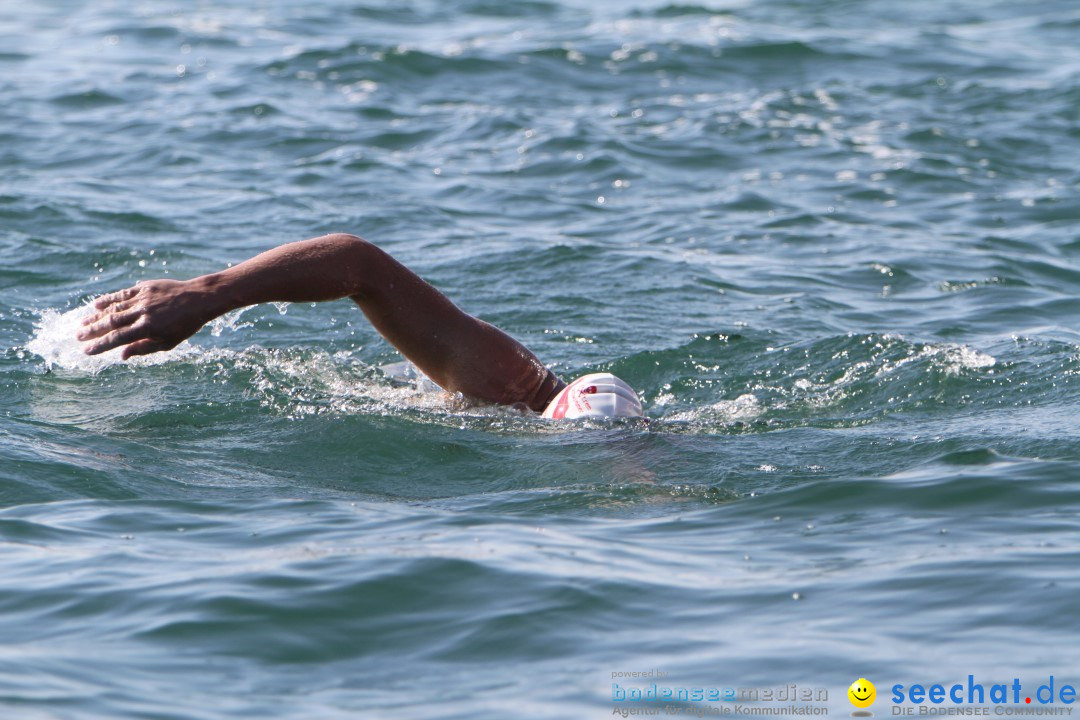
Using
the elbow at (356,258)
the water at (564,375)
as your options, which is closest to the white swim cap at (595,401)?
the water at (564,375)

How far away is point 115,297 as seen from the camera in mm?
5996

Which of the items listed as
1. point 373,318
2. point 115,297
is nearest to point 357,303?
point 373,318

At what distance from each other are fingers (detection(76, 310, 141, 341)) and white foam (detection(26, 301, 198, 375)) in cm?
137

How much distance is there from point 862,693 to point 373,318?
317cm

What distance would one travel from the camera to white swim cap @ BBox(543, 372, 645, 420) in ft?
22.8

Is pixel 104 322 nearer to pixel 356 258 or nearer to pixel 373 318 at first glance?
pixel 356 258

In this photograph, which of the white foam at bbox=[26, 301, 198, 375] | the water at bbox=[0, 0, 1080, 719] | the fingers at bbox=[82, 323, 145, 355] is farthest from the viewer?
the white foam at bbox=[26, 301, 198, 375]

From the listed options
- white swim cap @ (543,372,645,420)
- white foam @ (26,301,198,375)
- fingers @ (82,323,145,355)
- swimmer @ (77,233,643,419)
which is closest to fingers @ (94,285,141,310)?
swimmer @ (77,233,643,419)

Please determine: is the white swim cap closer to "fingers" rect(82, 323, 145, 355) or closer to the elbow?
the elbow

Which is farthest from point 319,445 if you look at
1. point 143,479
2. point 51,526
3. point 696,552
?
point 696,552

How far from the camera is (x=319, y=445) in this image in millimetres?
6820

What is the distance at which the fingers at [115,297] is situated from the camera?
5.94m

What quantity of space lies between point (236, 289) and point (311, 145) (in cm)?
879

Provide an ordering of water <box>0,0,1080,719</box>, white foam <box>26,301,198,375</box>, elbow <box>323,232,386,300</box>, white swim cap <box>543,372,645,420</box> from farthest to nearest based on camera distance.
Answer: white foam <box>26,301,198,375</box> < white swim cap <box>543,372,645,420</box> < elbow <box>323,232,386,300</box> < water <box>0,0,1080,719</box>
